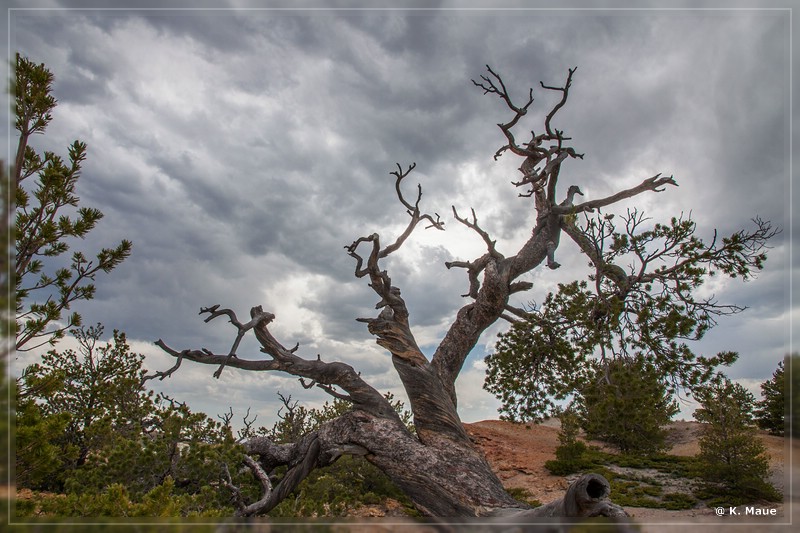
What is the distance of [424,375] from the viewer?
316 inches

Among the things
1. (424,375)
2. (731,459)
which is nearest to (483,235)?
(424,375)

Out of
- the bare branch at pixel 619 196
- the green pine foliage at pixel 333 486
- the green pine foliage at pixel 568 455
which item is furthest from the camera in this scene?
the green pine foliage at pixel 568 455

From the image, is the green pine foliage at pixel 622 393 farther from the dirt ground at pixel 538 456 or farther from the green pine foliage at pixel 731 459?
the green pine foliage at pixel 731 459

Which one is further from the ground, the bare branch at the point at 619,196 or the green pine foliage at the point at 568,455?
the bare branch at the point at 619,196

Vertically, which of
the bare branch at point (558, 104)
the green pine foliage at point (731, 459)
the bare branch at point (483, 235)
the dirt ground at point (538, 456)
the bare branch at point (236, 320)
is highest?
the bare branch at point (558, 104)

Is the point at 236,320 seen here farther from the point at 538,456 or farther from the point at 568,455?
the point at 538,456

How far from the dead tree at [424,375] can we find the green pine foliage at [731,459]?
5705 millimetres

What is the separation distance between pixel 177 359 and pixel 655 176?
9.65 meters

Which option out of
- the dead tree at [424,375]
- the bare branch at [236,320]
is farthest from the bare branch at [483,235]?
the bare branch at [236,320]

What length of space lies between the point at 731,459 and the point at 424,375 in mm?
8926

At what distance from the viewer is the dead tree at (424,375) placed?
20.9 feet

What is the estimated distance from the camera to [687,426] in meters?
26.5

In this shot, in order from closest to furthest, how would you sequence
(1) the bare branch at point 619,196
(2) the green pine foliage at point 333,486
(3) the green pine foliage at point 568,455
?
(2) the green pine foliage at point 333,486
(1) the bare branch at point 619,196
(3) the green pine foliage at point 568,455

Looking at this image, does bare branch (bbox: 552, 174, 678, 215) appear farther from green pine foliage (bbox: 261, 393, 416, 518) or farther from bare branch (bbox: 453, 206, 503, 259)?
green pine foliage (bbox: 261, 393, 416, 518)
